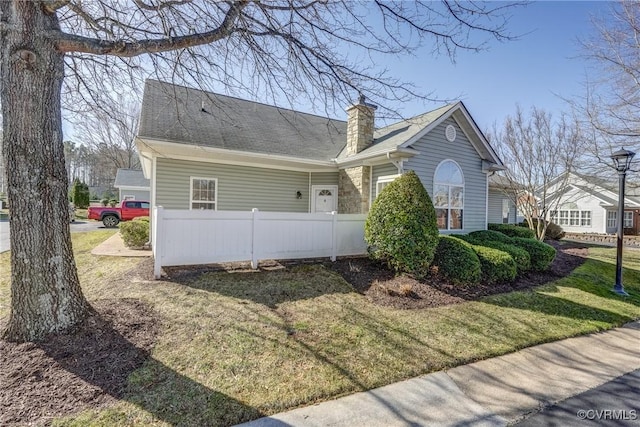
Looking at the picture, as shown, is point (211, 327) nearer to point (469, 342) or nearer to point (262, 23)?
point (469, 342)

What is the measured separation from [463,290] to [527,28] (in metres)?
4.85

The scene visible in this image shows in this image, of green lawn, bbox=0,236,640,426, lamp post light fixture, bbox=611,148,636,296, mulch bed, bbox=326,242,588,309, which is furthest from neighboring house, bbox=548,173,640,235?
green lawn, bbox=0,236,640,426

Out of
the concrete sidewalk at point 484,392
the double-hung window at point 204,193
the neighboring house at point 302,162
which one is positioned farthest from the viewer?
the double-hung window at point 204,193

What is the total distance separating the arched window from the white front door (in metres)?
3.57

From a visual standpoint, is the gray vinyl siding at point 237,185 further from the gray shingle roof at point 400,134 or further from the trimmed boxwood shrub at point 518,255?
the trimmed boxwood shrub at point 518,255

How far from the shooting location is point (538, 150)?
43.8 feet

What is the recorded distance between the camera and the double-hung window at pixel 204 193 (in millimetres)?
9929

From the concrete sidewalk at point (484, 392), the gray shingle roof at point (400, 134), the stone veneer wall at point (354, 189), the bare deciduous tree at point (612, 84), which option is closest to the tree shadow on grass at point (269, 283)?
the concrete sidewalk at point (484, 392)

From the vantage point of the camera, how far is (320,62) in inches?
192

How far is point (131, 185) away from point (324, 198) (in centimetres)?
2171

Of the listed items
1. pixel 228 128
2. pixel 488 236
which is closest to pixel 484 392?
pixel 488 236

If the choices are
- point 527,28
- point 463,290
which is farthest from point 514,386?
point 527,28

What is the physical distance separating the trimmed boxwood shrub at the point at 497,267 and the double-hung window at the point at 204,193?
807 centimetres

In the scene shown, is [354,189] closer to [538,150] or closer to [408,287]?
[408,287]
